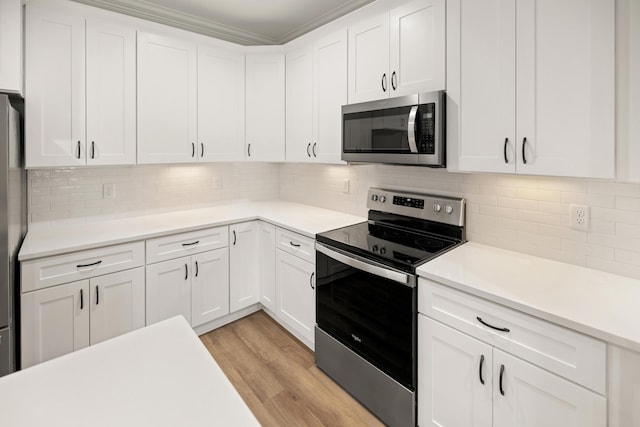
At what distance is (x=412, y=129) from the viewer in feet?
6.16

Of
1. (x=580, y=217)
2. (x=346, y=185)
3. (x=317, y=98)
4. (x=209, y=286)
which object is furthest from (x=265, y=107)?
(x=580, y=217)

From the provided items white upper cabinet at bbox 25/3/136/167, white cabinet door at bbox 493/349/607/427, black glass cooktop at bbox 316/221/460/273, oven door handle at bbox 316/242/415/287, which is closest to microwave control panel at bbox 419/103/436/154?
black glass cooktop at bbox 316/221/460/273

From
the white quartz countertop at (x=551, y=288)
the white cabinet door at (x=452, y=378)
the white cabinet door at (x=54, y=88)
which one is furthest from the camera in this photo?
the white cabinet door at (x=54, y=88)

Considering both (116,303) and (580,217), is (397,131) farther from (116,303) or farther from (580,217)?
(116,303)

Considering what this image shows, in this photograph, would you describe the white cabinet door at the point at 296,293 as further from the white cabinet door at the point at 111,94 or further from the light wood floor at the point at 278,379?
the white cabinet door at the point at 111,94

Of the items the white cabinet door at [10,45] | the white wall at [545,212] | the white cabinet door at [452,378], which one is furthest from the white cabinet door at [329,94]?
the white cabinet door at [10,45]

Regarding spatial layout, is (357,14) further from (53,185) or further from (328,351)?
(53,185)

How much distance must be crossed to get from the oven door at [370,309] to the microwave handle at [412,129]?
68cm

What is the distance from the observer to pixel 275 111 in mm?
3066

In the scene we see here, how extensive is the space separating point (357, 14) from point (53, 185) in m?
2.45

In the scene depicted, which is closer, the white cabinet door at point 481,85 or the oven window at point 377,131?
the white cabinet door at point 481,85

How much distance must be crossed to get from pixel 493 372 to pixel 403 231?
1.10 meters

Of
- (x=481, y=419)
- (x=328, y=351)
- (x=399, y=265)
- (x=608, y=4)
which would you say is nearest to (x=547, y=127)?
(x=608, y=4)

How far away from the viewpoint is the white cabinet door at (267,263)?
2834mm
